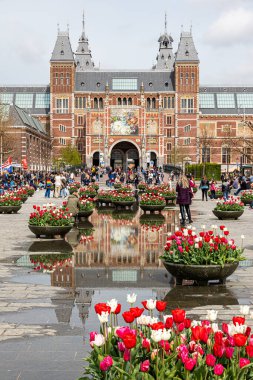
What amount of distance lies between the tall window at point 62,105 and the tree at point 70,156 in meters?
7.64

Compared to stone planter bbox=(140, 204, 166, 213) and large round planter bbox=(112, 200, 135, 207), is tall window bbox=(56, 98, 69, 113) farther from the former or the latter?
stone planter bbox=(140, 204, 166, 213)

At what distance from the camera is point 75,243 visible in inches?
572

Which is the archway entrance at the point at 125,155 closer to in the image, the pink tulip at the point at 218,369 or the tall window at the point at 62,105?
the tall window at the point at 62,105

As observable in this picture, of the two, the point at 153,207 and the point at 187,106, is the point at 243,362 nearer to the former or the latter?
the point at 153,207

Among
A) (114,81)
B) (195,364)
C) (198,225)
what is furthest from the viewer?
(114,81)

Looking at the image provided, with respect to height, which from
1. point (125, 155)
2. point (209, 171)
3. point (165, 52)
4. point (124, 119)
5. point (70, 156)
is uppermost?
point (165, 52)

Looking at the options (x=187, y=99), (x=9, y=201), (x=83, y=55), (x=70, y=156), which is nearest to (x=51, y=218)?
(x=9, y=201)

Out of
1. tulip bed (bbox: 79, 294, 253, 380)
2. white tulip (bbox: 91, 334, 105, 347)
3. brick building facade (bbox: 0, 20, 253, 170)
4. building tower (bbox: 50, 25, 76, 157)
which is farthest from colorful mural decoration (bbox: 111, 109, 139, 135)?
white tulip (bbox: 91, 334, 105, 347)

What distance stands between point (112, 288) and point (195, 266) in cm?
124

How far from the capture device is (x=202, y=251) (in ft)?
29.7

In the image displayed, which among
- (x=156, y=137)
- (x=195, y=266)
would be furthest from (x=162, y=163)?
(x=195, y=266)

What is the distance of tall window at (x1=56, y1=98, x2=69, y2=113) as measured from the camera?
90.4 metres

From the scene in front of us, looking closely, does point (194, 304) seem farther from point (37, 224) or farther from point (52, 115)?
point (52, 115)

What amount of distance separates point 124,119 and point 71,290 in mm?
79551
